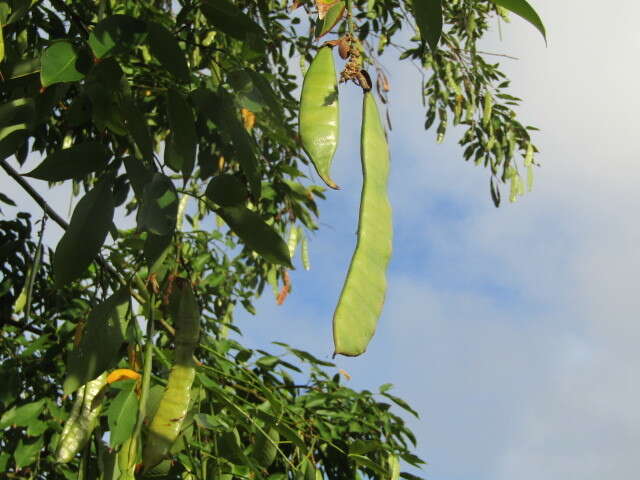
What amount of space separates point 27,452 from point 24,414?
0.31 feet

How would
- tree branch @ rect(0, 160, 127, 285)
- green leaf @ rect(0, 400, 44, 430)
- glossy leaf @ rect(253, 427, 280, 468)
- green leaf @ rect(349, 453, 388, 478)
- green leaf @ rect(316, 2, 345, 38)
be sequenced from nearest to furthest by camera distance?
green leaf @ rect(316, 2, 345, 38), tree branch @ rect(0, 160, 127, 285), glossy leaf @ rect(253, 427, 280, 468), green leaf @ rect(349, 453, 388, 478), green leaf @ rect(0, 400, 44, 430)

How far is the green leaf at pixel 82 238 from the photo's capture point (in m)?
0.94

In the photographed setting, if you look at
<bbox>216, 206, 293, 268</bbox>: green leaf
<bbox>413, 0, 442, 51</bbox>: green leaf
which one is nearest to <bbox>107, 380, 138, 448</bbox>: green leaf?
<bbox>216, 206, 293, 268</bbox>: green leaf

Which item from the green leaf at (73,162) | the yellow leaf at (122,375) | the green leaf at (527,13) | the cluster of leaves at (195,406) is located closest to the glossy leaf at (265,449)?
the cluster of leaves at (195,406)

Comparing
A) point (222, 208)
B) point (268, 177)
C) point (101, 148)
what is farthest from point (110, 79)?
point (268, 177)

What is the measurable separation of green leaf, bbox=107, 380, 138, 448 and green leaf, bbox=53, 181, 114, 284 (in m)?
0.23

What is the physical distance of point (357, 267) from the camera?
2.14ft

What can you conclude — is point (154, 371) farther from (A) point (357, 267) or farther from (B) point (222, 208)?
(A) point (357, 267)

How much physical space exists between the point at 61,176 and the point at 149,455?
1.28ft

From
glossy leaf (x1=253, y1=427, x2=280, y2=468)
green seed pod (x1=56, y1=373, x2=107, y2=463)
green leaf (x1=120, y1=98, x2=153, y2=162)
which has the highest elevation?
green leaf (x1=120, y1=98, x2=153, y2=162)

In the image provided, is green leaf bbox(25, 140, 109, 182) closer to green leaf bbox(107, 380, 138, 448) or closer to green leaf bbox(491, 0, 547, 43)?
green leaf bbox(107, 380, 138, 448)

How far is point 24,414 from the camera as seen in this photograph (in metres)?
1.95

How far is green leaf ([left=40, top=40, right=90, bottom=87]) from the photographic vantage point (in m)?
0.96

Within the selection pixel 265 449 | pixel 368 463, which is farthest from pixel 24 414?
pixel 368 463
